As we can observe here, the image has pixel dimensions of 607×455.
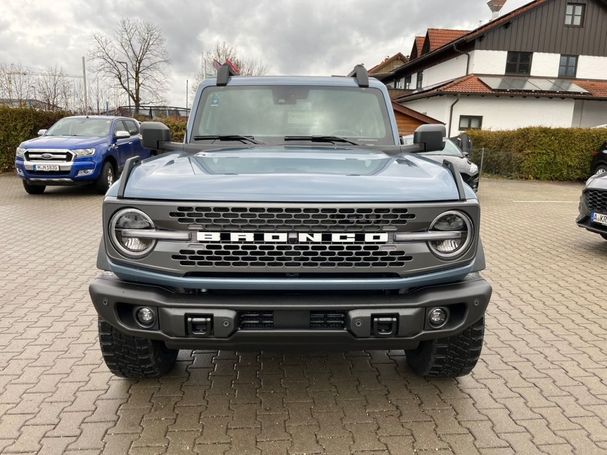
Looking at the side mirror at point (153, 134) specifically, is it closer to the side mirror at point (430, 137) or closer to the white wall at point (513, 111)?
the side mirror at point (430, 137)

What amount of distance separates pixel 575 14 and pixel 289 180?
1291 inches

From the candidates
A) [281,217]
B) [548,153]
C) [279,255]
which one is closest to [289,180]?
[281,217]

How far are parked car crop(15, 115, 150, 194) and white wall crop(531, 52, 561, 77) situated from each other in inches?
991

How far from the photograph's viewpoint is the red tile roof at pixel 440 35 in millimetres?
33500

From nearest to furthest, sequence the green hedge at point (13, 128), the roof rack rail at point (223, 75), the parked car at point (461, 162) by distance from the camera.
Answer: the roof rack rail at point (223, 75)
the parked car at point (461, 162)
the green hedge at point (13, 128)

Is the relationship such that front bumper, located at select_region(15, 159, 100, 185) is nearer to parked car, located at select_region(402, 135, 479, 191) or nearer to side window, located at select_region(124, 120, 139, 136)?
side window, located at select_region(124, 120, 139, 136)

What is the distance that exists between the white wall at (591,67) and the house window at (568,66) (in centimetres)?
24

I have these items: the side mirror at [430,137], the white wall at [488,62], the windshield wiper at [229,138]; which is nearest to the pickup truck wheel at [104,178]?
the windshield wiper at [229,138]

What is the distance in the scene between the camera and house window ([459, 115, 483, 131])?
26.9 m

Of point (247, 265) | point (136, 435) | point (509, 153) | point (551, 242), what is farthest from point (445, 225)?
point (509, 153)

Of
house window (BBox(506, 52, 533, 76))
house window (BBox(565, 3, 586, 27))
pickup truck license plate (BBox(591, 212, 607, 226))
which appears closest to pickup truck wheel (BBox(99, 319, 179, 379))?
pickup truck license plate (BBox(591, 212, 607, 226))

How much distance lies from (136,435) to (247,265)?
120cm

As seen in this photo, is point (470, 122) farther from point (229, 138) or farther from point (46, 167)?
point (229, 138)

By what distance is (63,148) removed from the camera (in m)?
10.9
